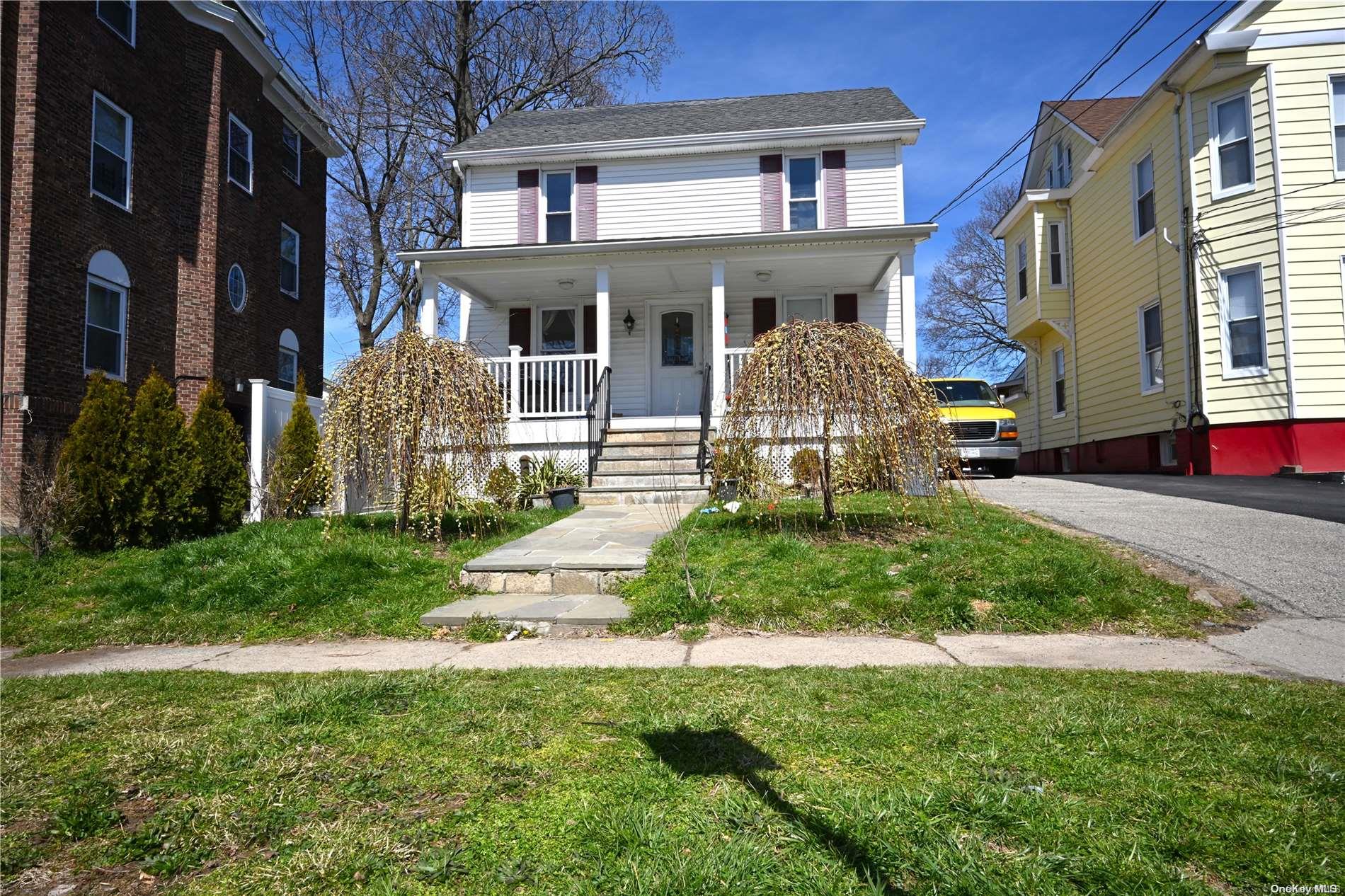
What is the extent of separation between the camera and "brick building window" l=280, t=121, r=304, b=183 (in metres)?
18.0

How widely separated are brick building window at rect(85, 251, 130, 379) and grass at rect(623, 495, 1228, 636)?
10.6m

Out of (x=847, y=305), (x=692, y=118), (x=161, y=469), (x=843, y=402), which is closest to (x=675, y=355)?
(x=847, y=305)

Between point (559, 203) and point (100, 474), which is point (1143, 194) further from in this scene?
point (100, 474)

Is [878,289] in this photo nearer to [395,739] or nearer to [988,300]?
[395,739]

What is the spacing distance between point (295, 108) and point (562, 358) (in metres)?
12.0

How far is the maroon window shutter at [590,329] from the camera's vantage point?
15008 mm

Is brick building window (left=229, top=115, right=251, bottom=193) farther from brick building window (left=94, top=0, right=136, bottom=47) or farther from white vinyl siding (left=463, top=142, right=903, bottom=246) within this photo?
white vinyl siding (left=463, top=142, right=903, bottom=246)

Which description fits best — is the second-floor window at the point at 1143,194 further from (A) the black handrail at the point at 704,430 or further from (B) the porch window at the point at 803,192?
(A) the black handrail at the point at 704,430

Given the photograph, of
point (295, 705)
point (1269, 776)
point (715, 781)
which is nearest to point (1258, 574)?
point (1269, 776)

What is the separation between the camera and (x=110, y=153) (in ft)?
40.7

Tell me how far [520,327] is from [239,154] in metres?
7.25

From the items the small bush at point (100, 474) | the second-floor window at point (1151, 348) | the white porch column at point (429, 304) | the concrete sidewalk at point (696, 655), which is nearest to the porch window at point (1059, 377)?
the second-floor window at point (1151, 348)

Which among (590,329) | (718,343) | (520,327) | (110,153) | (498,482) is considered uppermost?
(110,153)

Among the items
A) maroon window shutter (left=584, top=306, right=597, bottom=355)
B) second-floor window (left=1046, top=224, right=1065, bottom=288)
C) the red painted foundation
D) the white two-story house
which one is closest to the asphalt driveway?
the red painted foundation
